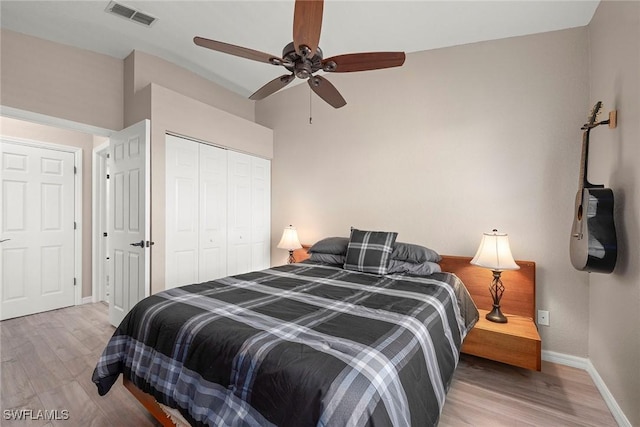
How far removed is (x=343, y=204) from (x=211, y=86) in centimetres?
229

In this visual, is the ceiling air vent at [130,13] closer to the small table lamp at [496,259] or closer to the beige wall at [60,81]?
the beige wall at [60,81]

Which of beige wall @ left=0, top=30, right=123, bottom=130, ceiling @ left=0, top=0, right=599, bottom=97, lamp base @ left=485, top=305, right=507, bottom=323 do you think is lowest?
lamp base @ left=485, top=305, right=507, bottom=323

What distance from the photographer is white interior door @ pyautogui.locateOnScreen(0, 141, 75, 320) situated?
10.8 ft

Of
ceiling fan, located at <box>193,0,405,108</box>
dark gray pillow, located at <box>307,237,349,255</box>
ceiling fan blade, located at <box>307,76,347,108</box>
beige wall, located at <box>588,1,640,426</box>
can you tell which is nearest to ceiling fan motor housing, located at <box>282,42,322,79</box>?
ceiling fan, located at <box>193,0,405,108</box>

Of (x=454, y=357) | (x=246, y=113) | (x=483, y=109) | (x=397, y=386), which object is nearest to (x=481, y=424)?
(x=454, y=357)

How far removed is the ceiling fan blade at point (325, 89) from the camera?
202 centimetres

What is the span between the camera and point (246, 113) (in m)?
4.23

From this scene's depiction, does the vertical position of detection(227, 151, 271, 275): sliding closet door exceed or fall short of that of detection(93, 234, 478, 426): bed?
it exceeds it

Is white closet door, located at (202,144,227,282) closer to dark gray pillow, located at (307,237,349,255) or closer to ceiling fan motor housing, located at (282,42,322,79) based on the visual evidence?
dark gray pillow, located at (307,237,349,255)

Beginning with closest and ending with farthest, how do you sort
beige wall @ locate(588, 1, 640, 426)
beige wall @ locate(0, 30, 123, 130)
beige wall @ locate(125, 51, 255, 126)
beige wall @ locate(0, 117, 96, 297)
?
beige wall @ locate(588, 1, 640, 426)
beige wall @ locate(0, 30, 123, 130)
beige wall @ locate(125, 51, 255, 126)
beige wall @ locate(0, 117, 96, 297)

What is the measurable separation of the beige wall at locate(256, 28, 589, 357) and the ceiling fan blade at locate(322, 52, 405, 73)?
4.35 ft

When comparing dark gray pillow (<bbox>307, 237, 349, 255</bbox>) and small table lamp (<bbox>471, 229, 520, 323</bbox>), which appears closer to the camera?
small table lamp (<bbox>471, 229, 520, 323</bbox>)

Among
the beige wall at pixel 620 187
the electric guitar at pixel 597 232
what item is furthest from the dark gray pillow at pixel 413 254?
the beige wall at pixel 620 187

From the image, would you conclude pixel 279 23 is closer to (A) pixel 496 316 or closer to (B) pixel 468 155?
(B) pixel 468 155
